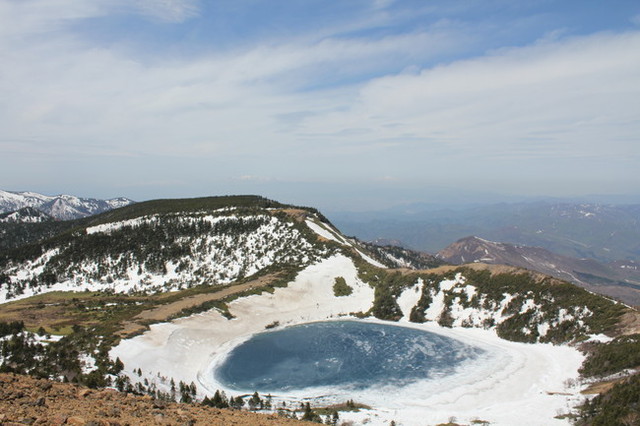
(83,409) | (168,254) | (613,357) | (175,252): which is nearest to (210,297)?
(175,252)

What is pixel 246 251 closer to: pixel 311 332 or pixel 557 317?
pixel 311 332

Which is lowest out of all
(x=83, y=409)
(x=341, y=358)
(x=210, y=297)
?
(x=341, y=358)

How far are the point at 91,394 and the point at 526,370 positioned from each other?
45909mm

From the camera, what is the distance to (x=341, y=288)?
86.2 metres

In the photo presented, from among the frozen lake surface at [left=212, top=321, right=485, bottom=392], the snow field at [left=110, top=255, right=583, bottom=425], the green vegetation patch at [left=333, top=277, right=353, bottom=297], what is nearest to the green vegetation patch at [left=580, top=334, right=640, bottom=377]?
the snow field at [left=110, top=255, right=583, bottom=425]

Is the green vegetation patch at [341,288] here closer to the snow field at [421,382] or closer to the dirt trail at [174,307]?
the snow field at [421,382]

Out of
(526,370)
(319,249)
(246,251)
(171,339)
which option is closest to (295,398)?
(171,339)

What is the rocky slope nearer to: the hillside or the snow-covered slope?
the hillside

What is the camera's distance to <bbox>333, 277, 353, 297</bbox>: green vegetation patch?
3334 inches

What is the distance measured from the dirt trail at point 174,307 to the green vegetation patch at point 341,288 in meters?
13.8

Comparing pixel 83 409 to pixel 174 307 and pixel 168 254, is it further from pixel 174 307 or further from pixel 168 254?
pixel 168 254

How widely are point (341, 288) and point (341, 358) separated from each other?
3194 cm

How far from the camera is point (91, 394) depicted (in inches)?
790

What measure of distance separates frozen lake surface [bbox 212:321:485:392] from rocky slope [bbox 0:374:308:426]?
26.0m
